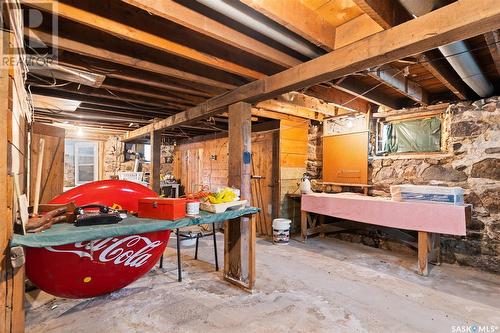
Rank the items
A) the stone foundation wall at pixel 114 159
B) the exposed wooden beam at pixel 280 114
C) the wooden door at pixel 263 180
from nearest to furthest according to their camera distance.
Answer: the exposed wooden beam at pixel 280 114
the wooden door at pixel 263 180
the stone foundation wall at pixel 114 159

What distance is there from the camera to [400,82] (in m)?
2.92

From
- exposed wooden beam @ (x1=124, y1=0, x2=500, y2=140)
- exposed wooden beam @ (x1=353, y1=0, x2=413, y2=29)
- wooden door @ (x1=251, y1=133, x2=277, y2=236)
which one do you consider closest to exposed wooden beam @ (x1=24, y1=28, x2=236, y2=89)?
exposed wooden beam @ (x1=124, y1=0, x2=500, y2=140)

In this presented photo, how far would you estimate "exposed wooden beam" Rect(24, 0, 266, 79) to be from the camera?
1486 millimetres

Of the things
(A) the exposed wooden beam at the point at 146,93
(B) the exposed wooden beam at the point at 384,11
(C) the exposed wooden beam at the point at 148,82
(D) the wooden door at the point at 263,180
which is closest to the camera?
(B) the exposed wooden beam at the point at 384,11

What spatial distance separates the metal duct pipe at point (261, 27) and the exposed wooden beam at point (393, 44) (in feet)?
0.42

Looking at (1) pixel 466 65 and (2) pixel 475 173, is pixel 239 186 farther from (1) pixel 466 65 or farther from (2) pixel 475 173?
(2) pixel 475 173

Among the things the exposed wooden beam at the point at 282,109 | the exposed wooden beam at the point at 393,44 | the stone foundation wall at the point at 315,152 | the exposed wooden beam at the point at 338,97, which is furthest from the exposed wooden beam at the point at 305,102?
the exposed wooden beam at the point at 393,44

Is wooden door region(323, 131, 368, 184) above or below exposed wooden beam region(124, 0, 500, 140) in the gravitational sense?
below

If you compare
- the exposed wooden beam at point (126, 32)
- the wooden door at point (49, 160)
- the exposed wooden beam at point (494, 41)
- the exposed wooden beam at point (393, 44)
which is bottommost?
the wooden door at point (49, 160)

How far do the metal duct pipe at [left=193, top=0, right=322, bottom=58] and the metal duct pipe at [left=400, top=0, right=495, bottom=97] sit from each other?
2.33ft

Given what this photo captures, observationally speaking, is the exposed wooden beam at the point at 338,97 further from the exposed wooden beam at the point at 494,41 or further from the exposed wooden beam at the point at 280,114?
the exposed wooden beam at the point at 494,41

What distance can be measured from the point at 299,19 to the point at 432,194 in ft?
8.62

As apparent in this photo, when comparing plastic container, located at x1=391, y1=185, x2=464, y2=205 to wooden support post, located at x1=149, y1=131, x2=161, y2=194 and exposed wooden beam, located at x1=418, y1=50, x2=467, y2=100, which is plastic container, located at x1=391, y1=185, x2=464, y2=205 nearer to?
exposed wooden beam, located at x1=418, y1=50, x2=467, y2=100

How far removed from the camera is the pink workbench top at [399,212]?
2.87m
